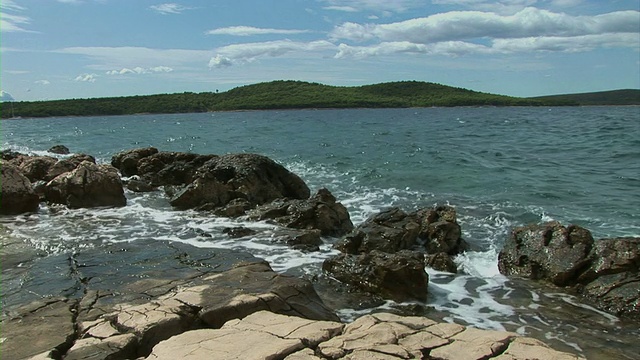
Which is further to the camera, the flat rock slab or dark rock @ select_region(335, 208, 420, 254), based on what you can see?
dark rock @ select_region(335, 208, 420, 254)

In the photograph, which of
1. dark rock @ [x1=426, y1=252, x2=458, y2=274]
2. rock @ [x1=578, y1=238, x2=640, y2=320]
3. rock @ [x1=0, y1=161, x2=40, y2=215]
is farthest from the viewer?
rock @ [x1=0, y1=161, x2=40, y2=215]

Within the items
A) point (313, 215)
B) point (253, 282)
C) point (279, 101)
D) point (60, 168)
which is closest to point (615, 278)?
point (253, 282)

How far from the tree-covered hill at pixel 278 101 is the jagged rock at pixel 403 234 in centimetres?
11364

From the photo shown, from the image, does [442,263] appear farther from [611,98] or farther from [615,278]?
[611,98]

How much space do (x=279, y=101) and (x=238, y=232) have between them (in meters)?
119

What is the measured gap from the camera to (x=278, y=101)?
423ft

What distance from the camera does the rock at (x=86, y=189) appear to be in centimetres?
1586

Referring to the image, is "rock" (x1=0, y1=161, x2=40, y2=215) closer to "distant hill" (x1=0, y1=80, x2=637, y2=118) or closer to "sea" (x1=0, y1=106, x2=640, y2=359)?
"sea" (x1=0, y1=106, x2=640, y2=359)

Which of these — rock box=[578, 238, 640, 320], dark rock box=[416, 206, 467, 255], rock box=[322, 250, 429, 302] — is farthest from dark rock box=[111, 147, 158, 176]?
rock box=[578, 238, 640, 320]

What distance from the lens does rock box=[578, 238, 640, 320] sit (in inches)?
345

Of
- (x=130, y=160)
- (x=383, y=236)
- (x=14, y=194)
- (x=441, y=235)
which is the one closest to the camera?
(x=383, y=236)

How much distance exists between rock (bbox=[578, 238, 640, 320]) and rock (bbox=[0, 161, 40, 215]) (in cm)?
1461

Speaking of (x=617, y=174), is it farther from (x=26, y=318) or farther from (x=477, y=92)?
(x=477, y=92)

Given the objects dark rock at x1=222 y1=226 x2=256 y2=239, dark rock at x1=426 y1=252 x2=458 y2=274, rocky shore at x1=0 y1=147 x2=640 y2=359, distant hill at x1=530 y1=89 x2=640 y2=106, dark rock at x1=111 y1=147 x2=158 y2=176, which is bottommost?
dark rock at x1=426 y1=252 x2=458 y2=274
